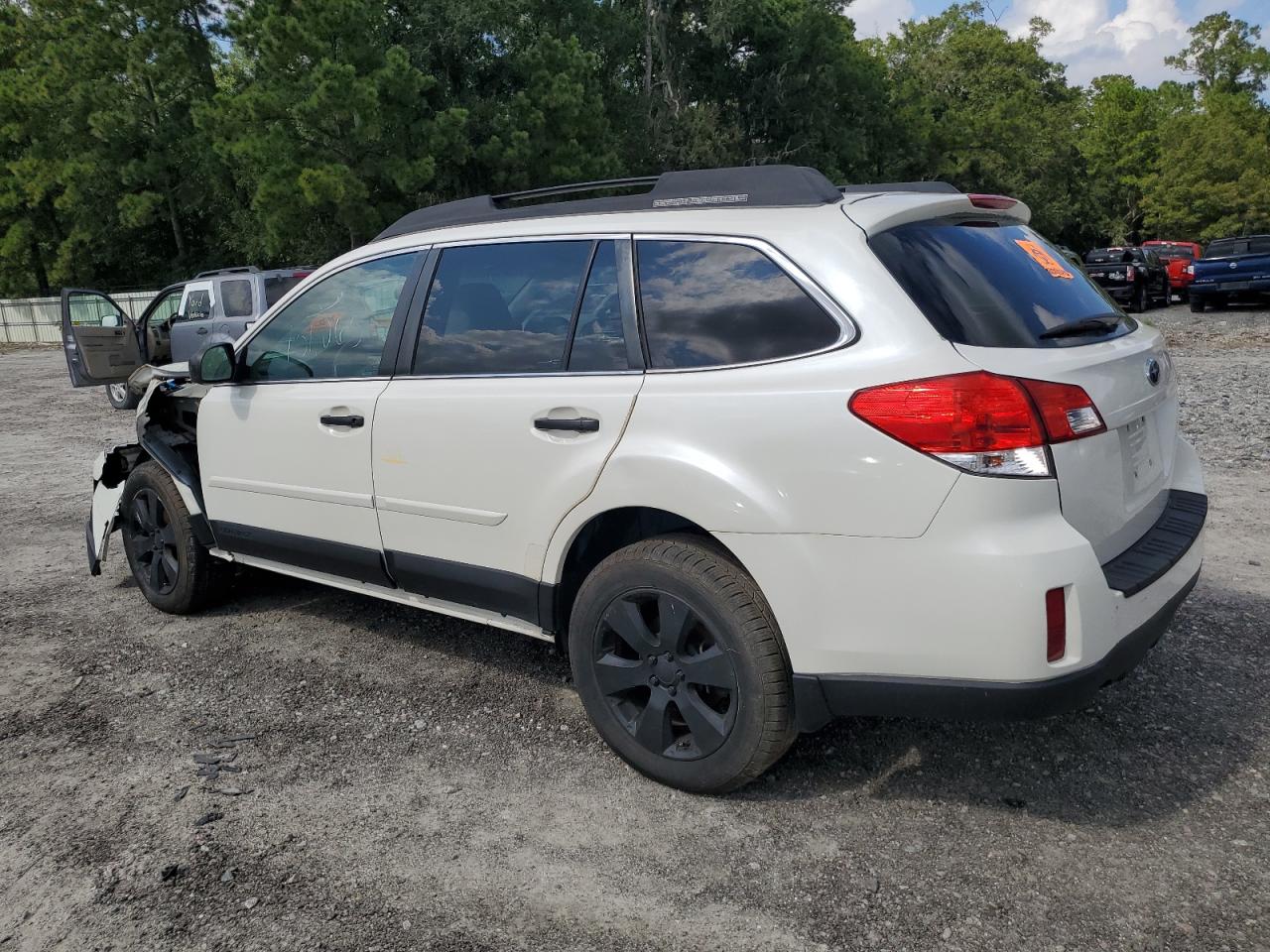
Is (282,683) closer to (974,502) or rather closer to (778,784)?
(778,784)

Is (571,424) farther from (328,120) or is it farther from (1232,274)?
(328,120)

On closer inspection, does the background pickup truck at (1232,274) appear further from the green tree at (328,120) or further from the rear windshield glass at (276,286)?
the rear windshield glass at (276,286)

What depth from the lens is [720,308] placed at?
3029 millimetres

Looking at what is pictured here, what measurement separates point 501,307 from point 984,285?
164 cm

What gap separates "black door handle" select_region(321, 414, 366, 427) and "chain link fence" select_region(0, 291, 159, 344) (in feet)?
111

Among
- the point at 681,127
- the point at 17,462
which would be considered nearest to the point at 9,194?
the point at 681,127

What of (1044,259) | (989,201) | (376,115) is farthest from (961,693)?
(376,115)

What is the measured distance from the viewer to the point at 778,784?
10.5 feet

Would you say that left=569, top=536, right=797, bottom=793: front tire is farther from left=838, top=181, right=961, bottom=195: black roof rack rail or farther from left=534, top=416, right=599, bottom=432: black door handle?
left=838, top=181, right=961, bottom=195: black roof rack rail

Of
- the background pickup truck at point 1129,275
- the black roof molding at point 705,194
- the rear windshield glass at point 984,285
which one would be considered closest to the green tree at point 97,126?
the background pickup truck at point 1129,275

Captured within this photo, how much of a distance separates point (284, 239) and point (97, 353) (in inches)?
652

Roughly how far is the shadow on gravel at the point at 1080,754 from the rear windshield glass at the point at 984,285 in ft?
4.35

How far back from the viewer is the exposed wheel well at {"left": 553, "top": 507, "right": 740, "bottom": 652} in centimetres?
322

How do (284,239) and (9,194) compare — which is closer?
(284,239)
